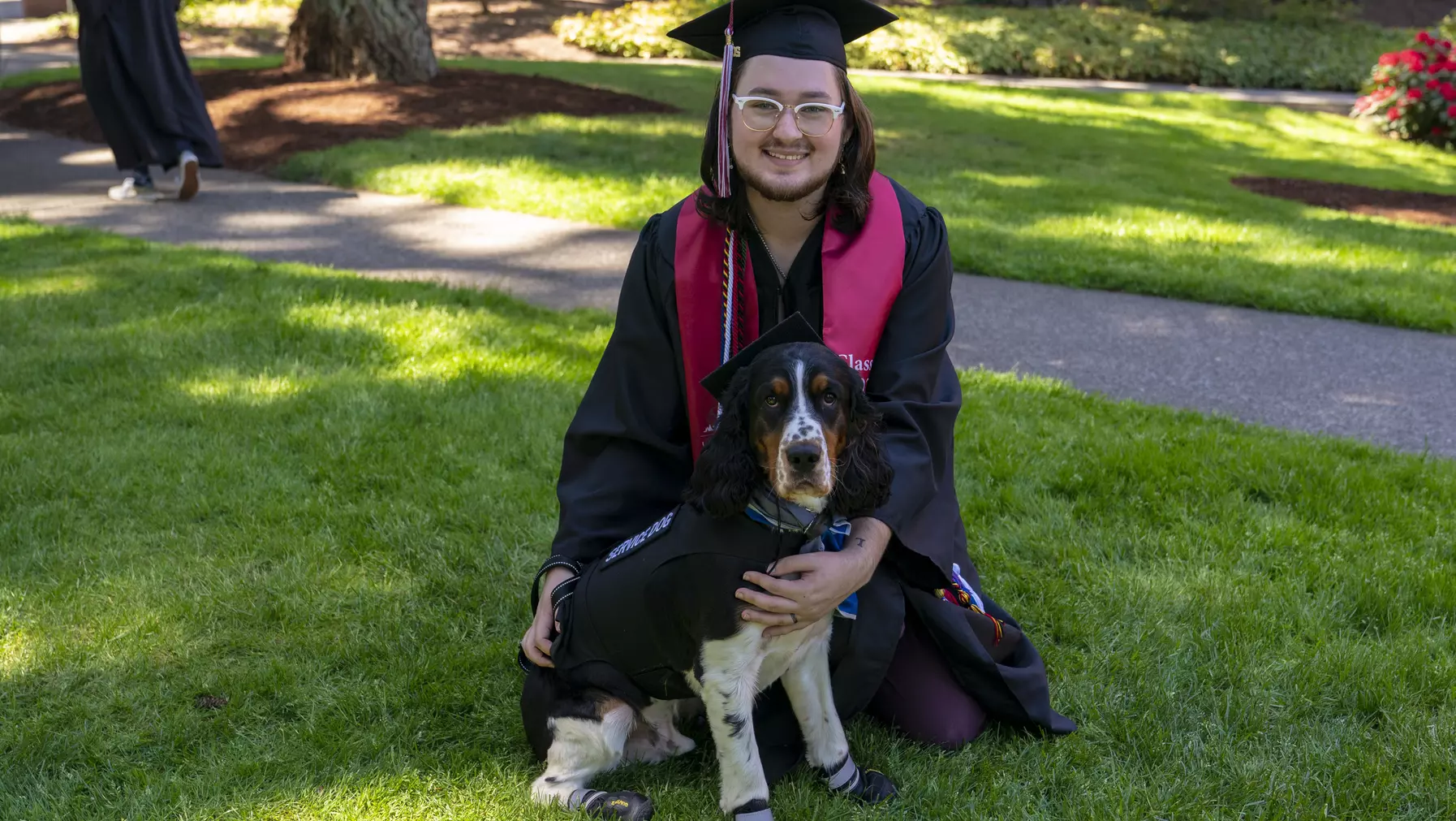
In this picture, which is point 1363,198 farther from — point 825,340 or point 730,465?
point 730,465

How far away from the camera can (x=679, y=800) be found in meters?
2.96

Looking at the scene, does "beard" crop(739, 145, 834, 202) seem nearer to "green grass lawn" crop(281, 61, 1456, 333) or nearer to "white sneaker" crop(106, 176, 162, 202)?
"green grass lawn" crop(281, 61, 1456, 333)

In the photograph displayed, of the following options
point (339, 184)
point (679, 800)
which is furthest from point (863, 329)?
point (339, 184)

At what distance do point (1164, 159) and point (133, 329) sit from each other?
967 cm

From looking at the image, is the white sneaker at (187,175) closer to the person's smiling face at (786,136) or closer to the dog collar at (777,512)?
the person's smiling face at (786,136)

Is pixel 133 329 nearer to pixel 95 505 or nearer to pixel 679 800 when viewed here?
pixel 95 505

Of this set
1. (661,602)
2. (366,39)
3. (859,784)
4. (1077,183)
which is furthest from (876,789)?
(366,39)

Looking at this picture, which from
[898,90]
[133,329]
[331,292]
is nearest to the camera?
[133,329]

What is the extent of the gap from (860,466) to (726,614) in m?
0.44

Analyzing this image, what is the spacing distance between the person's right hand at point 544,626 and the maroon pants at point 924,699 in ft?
3.05

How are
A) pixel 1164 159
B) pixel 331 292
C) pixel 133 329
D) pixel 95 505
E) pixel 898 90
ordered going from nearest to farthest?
1. pixel 95 505
2. pixel 133 329
3. pixel 331 292
4. pixel 1164 159
5. pixel 898 90

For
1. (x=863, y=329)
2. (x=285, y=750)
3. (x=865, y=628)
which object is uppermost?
(x=863, y=329)

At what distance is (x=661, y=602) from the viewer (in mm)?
2744

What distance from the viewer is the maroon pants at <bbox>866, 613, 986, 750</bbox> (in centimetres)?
324
